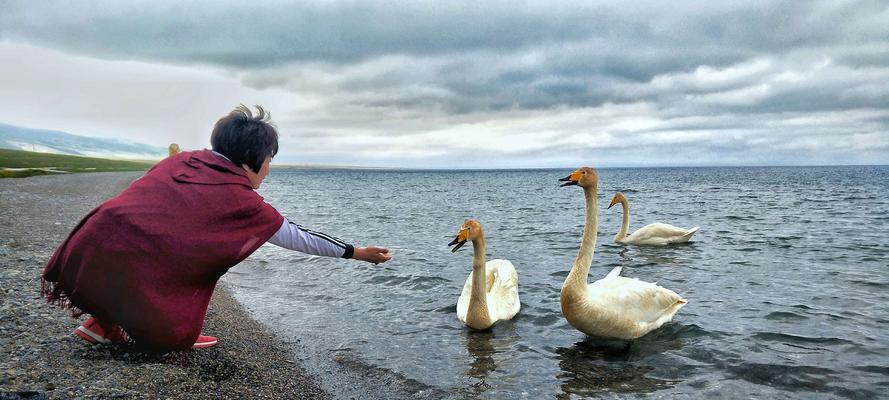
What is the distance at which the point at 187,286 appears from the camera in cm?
417

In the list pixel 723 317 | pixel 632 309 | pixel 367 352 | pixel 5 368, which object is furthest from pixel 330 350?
pixel 723 317

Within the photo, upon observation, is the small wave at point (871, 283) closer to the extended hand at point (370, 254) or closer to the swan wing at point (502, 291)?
the swan wing at point (502, 291)

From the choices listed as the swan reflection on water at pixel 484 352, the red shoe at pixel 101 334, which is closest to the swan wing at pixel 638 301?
the swan reflection on water at pixel 484 352

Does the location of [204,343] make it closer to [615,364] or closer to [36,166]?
[615,364]

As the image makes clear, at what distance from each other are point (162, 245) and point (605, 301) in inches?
221

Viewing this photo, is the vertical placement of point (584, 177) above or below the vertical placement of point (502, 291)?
above

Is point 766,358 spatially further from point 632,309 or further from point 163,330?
point 163,330

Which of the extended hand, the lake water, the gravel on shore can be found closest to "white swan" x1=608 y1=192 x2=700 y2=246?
the lake water

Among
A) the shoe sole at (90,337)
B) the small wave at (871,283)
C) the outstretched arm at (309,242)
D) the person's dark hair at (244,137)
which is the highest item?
the person's dark hair at (244,137)

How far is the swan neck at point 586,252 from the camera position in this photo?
7.24 m

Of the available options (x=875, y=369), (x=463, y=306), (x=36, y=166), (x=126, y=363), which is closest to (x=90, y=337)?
(x=126, y=363)

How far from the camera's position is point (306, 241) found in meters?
4.47

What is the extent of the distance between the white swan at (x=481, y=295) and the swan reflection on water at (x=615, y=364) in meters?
1.35

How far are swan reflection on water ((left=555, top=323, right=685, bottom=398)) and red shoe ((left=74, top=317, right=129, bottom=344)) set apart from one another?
4.35 m
